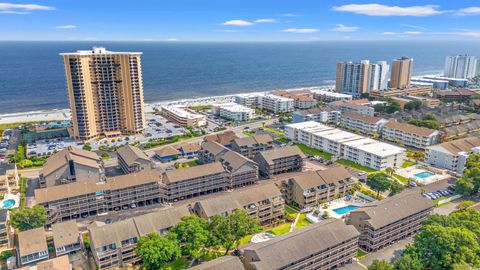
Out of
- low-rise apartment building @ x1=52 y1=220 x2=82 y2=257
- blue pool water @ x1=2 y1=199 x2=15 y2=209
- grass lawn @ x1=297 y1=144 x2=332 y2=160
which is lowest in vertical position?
blue pool water @ x1=2 y1=199 x2=15 y2=209

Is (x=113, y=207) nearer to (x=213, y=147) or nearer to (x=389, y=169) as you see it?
(x=213, y=147)

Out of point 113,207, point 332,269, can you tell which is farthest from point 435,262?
point 113,207

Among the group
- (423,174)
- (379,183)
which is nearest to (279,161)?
(379,183)

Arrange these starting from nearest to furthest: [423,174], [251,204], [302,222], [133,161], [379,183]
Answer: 1. [251,204]
2. [302,222]
3. [379,183]
4. [133,161]
5. [423,174]

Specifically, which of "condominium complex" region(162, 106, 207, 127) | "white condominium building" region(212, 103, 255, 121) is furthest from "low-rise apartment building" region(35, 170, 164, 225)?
"white condominium building" region(212, 103, 255, 121)

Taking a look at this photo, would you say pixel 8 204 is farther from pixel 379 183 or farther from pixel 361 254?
pixel 379 183

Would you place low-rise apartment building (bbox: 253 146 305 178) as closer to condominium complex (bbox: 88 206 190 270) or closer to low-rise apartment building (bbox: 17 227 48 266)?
condominium complex (bbox: 88 206 190 270)

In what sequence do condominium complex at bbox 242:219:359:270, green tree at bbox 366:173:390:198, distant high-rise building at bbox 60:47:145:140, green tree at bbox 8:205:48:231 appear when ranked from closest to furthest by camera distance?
condominium complex at bbox 242:219:359:270
green tree at bbox 8:205:48:231
green tree at bbox 366:173:390:198
distant high-rise building at bbox 60:47:145:140
